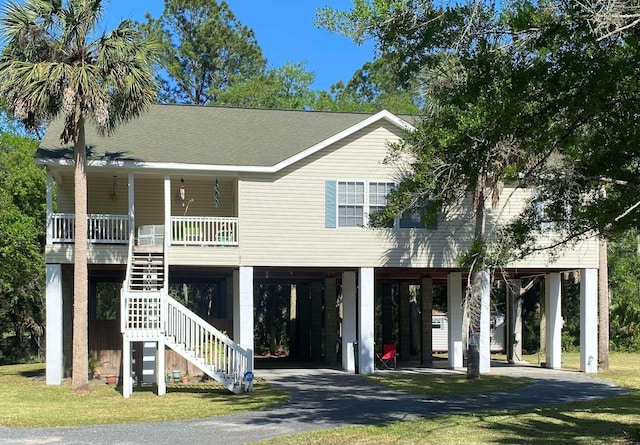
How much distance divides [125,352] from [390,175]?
359 inches

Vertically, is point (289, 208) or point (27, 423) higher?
point (289, 208)

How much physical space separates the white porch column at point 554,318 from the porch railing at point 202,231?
10447 millimetres

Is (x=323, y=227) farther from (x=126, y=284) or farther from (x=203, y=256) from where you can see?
(x=126, y=284)

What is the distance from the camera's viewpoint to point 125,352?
746 inches

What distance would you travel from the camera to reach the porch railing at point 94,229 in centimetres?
2209

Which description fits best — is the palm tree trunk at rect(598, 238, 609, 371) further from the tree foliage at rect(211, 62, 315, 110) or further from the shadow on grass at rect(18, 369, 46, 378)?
the tree foliage at rect(211, 62, 315, 110)

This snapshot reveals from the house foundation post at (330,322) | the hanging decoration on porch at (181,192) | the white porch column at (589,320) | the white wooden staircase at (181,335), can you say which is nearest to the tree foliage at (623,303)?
the white porch column at (589,320)

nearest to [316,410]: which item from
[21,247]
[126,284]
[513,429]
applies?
[513,429]

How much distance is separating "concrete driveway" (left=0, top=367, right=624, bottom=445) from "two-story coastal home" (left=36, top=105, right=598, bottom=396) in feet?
7.29

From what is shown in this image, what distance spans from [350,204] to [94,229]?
705 centimetres

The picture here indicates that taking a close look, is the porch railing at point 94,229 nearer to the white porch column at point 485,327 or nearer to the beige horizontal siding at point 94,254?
the beige horizontal siding at point 94,254

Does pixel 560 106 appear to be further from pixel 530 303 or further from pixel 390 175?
pixel 530 303

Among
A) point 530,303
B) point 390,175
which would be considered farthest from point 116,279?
point 530,303

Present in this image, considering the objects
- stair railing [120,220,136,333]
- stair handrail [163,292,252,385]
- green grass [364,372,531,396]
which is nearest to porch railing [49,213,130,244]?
stair railing [120,220,136,333]
